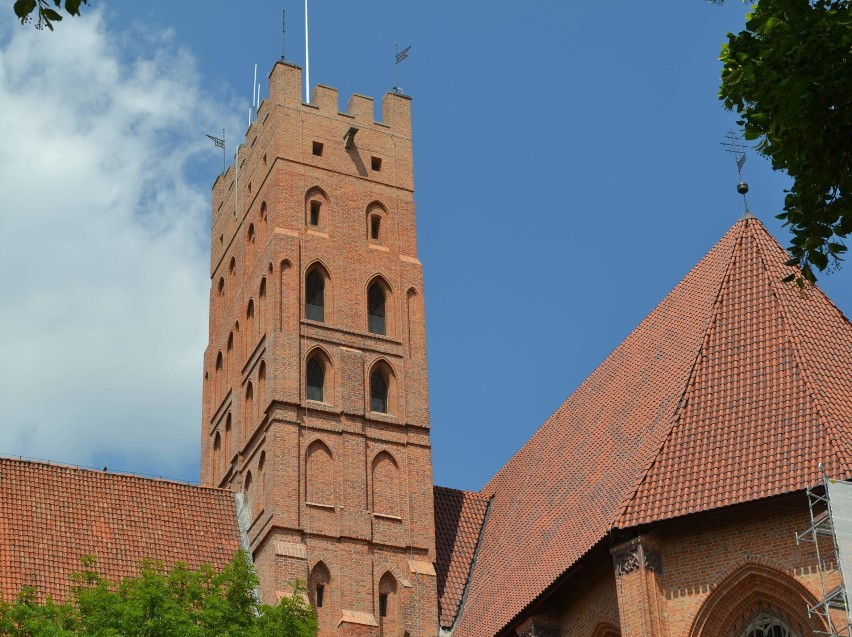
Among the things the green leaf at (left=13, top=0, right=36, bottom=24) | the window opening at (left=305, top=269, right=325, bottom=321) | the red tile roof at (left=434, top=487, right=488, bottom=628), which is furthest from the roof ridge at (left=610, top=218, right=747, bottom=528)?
the green leaf at (left=13, top=0, right=36, bottom=24)

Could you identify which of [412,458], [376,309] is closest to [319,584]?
[412,458]

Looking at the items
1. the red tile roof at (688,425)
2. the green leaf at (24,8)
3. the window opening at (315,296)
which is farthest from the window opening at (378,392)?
the green leaf at (24,8)

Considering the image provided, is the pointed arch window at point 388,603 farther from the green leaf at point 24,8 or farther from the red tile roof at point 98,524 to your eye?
the green leaf at point 24,8

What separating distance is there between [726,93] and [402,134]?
61.7 ft

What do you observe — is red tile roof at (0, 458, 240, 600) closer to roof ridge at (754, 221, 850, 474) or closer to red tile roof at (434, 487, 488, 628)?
red tile roof at (434, 487, 488, 628)

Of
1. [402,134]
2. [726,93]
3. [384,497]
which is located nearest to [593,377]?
[384,497]

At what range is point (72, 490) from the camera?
25.5 meters

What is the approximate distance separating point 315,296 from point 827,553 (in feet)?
37.3

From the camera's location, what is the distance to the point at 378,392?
26.8 m

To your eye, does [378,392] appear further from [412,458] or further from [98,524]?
[98,524]

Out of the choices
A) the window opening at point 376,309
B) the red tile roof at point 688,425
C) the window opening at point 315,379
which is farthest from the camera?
the window opening at point 376,309

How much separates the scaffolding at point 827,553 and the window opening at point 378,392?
9.43 meters

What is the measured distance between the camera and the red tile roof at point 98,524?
78.2 feet

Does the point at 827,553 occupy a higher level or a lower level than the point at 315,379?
lower
